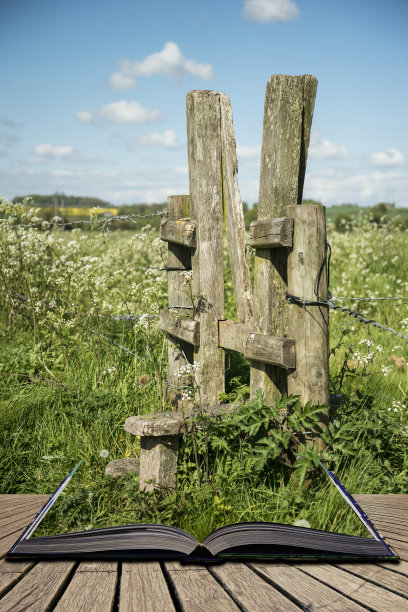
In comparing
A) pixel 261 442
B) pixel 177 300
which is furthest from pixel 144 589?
pixel 177 300

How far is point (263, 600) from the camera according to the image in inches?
63.1

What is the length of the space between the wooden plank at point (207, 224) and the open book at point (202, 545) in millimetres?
1777

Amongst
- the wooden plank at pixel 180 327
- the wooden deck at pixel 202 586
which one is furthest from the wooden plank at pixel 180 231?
the wooden deck at pixel 202 586

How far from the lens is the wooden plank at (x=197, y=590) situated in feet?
5.09

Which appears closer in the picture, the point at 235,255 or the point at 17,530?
the point at 17,530

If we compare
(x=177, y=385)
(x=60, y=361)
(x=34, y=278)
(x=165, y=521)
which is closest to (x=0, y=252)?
(x=34, y=278)

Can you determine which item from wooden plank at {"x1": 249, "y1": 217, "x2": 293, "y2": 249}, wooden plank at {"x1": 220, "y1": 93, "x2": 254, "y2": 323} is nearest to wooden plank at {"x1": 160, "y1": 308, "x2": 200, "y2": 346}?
wooden plank at {"x1": 220, "y1": 93, "x2": 254, "y2": 323}

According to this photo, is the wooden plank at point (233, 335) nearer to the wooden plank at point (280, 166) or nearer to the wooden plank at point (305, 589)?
the wooden plank at point (280, 166)

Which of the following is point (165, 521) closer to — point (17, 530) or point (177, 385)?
point (17, 530)

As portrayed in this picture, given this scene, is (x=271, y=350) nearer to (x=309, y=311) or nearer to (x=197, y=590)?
(x=309, y=311)

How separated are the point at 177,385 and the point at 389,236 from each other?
21.9 ft

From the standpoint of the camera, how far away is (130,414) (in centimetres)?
445

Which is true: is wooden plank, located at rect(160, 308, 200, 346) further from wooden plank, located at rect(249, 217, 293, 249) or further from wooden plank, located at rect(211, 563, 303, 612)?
wooden plank, located at rect(211, 563, 303, 612)

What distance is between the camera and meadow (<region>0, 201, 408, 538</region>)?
10.3ft
